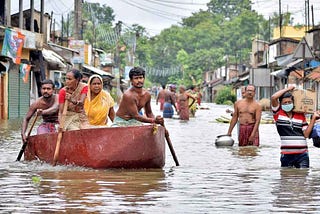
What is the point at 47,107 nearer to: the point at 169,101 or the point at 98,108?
the point at 98,108

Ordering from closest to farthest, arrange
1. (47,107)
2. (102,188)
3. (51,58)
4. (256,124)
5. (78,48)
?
(102,188) → (47,107) → (256,124) → (51,58) → (78,48)

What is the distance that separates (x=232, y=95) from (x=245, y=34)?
199ft

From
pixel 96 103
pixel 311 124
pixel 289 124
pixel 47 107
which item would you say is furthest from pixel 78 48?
pixel 311 124

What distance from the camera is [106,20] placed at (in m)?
146

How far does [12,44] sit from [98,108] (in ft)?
60.8

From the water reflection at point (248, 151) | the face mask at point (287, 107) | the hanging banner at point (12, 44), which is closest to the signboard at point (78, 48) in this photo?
the hanging banner at point (12, 44)

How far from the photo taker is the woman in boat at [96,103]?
11.7m

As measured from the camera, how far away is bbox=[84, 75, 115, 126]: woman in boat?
11.7m

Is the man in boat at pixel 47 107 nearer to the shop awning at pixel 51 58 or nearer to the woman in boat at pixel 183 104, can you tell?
the woman in boat at pixel 183 104

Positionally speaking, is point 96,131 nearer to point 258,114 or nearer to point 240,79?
point 258,114

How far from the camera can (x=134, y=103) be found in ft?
38.9

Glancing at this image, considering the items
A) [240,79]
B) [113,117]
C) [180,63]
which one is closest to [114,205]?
[113,117]

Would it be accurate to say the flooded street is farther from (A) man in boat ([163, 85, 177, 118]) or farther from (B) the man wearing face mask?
(A) man in boat ([163, 85, 177, 118])

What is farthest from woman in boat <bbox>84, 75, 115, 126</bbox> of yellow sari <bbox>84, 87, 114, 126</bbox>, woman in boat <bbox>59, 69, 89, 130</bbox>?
woman in boat <bbox>59, 69, 89, 130</bbox>
